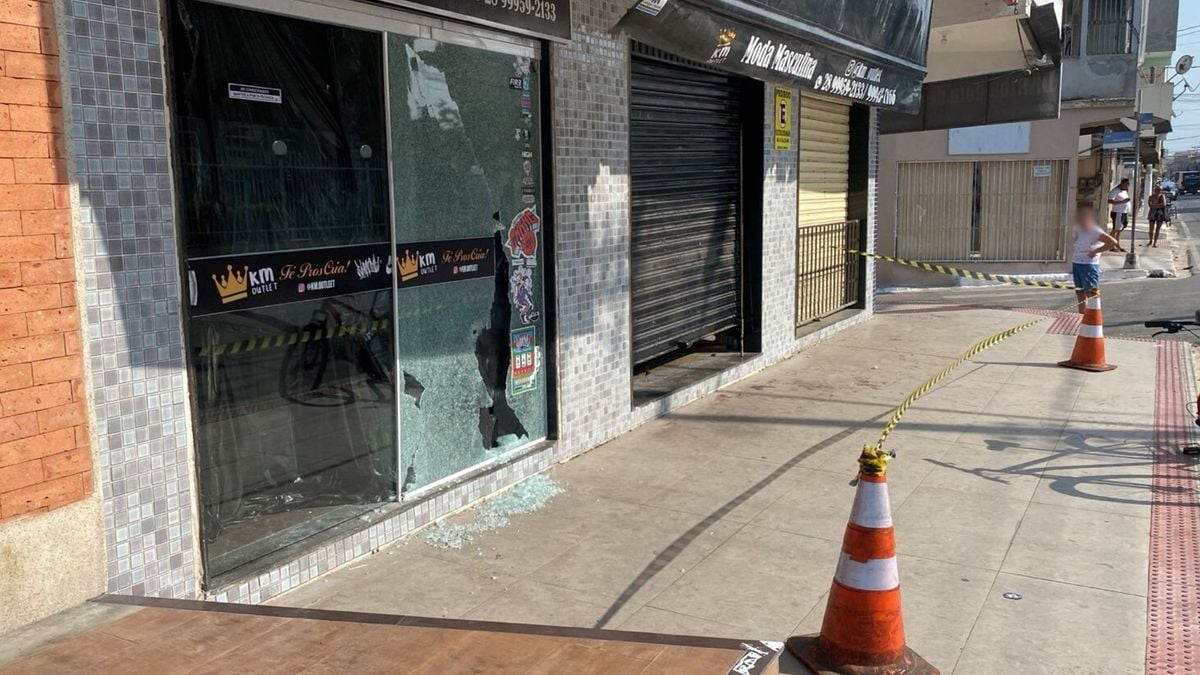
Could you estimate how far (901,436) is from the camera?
26.5 ft

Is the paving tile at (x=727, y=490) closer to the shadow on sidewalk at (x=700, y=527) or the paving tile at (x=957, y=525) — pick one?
the shadow on sidewalk at (x=700, y=527)

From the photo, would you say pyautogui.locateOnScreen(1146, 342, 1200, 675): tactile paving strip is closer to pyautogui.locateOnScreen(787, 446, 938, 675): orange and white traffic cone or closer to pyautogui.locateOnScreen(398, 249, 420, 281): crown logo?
pyautogui.locateOnScreen(787, 446, 938, 675): orange and white traffic cone

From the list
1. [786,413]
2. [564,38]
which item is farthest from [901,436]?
[564,38]

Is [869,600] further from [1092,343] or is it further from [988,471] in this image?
[1092,343]

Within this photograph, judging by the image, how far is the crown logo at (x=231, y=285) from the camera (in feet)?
15.1

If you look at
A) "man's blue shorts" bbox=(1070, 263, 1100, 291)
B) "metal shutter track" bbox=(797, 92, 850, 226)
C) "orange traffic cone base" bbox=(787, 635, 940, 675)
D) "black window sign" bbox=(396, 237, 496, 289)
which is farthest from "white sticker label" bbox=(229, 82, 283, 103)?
"man's blue shorts" bbox=(1070, 263, 1100, 291)

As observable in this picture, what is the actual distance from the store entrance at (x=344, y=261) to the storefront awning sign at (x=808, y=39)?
102 cm

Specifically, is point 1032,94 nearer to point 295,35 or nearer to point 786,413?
point 786,413

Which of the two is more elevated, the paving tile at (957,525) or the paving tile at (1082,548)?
the paving tile at (957,525)

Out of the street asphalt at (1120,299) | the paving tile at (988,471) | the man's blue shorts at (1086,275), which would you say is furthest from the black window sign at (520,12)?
the street asphalt at (1120,299)

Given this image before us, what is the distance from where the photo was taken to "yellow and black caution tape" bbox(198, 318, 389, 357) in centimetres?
472

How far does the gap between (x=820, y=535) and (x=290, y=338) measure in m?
3.24

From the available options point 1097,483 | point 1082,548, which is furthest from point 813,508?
point 1097,483

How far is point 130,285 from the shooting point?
411 centimetres
